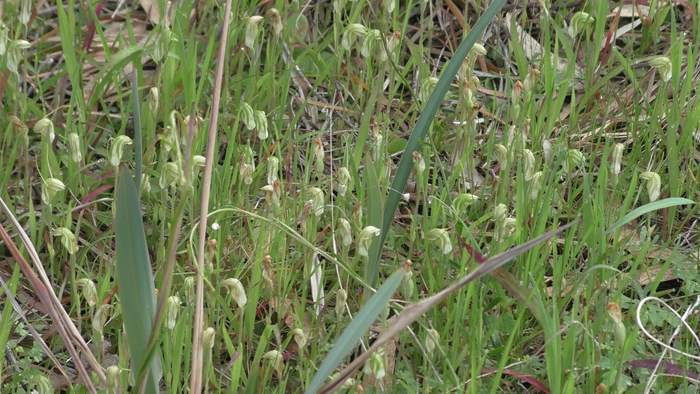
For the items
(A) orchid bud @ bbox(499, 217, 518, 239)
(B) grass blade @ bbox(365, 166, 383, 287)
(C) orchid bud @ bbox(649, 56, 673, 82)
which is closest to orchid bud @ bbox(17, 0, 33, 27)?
(B) grass blade @ bbox(365, 166, 383, 287)

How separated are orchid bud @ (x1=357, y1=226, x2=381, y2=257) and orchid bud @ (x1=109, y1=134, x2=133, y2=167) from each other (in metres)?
0.49

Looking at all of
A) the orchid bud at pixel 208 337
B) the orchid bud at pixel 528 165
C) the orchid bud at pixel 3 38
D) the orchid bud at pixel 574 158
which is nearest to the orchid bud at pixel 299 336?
the orchid bud at pixel 208 337

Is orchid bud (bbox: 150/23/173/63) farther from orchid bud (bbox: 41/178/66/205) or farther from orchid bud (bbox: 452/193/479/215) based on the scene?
orchid bud (bbox: 452/193/479/215)

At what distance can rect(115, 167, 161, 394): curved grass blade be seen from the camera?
1.54 metres

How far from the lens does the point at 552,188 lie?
2.29m

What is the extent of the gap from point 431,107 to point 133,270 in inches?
23.6

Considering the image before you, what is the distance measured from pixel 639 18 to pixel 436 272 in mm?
1406

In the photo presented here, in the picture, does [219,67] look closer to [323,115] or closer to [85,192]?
[85,192]

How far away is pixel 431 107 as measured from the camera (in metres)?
1.86

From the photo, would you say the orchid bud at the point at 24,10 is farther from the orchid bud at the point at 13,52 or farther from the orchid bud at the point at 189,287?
the orchid bud at the point at 189,287

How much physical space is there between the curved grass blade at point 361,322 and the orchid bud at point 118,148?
746 mm

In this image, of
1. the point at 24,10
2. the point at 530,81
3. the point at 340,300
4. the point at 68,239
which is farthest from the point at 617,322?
the point at 24,10

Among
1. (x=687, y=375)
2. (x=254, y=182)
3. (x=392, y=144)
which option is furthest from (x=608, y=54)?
(x=687, y=375)

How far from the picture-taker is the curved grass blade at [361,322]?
1.44 m
